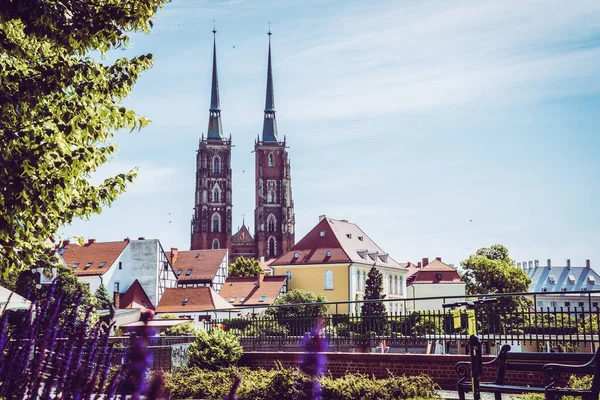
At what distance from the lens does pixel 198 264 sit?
93000mm

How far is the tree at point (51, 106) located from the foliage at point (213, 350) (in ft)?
17.1

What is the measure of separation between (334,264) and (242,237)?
6428 centimetres

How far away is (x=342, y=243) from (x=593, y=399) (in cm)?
7276

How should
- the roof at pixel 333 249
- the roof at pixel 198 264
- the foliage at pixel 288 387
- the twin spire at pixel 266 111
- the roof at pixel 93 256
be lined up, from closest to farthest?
the foliage at pixel 288 387
the roof at pixel 93 256
the roof at pixel 333 249
the roof at pixel 198 264
the twin spire at pixel 266 111

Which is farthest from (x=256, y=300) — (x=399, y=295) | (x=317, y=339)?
(x=317, y=339)

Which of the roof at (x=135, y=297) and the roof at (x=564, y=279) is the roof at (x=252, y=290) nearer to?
the roof at (x=135, y=297)

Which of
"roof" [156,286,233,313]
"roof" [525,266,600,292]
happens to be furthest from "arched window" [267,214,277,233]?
"roof" [156,286,233,313]

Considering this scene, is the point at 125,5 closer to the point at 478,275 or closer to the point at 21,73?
the point at 21,73

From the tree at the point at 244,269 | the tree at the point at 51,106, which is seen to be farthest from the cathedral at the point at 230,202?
the tree at the point at 51,106

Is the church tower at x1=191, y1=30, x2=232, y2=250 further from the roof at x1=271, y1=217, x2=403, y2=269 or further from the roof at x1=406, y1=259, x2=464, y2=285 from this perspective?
the roof at x1=271, y1=217, x2=403, y2=269

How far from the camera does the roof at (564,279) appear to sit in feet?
446

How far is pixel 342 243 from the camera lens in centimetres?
7881

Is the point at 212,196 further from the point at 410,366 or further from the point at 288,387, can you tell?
the point at 288,387

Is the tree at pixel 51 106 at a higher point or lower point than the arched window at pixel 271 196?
lower
